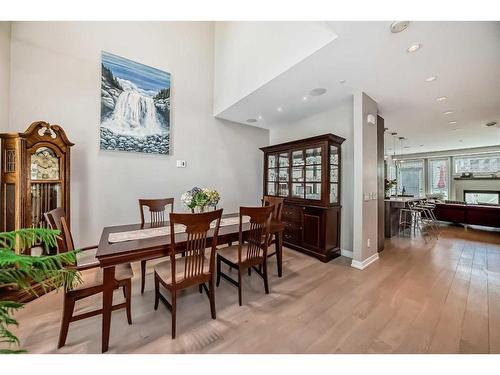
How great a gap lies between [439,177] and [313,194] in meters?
8.61

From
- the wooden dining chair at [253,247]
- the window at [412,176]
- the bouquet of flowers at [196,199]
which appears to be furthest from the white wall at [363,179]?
the window at [412,176]

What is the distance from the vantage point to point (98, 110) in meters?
2.94

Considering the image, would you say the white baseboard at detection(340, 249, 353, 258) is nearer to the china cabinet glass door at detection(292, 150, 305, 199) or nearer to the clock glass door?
the china cabinet glass door at detection(292, 150, 305, 199)

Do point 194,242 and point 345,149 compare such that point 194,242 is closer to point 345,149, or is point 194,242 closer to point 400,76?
point 345,149

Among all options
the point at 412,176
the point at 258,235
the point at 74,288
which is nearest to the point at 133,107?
the point at 74,288

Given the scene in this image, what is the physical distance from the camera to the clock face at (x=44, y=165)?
2305 mm

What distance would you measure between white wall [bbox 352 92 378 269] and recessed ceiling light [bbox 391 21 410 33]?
3.96 feet

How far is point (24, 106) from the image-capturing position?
2.51 meters

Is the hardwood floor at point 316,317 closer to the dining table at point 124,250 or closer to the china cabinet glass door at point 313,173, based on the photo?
the dining table at point 124,250

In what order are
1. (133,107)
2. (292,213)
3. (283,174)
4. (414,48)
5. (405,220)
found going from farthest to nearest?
1. (405,220)
2. (283,174)
3. (292,213)
4. (133,107)
5. (414,48)

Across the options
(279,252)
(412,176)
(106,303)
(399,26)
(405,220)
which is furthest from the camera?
(412,176)

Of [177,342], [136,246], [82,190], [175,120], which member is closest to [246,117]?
[175,120]

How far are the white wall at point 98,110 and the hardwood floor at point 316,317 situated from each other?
1.27 metres
